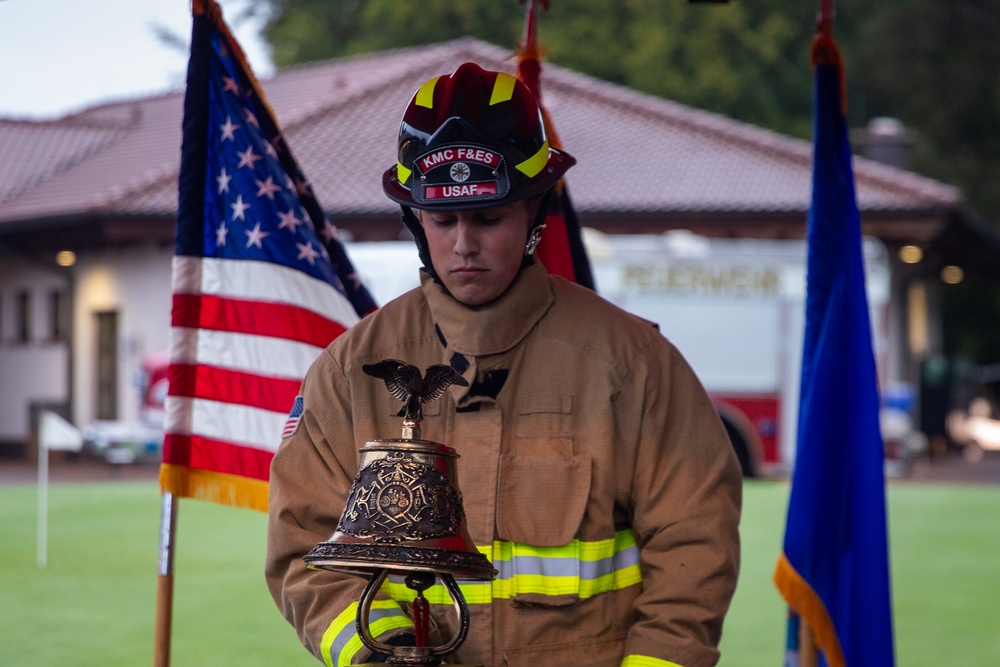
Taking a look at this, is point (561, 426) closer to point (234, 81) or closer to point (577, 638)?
point (577, 638)

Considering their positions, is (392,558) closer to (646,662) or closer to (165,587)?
(646,662)

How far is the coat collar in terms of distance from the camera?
2.55 metres

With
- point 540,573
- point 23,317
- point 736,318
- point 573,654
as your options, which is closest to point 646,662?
point 573,654

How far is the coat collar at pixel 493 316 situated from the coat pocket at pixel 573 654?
539mm

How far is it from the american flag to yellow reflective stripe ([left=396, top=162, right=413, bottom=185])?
1.63 metres

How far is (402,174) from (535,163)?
25cm

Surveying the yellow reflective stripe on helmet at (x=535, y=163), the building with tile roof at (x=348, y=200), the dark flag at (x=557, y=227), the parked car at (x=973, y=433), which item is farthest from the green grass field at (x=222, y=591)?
the parked car at (x=973, y=433)

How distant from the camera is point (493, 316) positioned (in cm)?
256

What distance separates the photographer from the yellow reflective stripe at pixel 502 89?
2.60 meters

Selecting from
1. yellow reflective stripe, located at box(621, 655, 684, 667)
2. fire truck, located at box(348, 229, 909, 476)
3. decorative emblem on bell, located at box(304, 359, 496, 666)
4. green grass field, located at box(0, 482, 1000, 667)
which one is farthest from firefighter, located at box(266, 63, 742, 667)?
fire truck, located at box(348, 229, 909, 476)

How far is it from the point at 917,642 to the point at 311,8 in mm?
34303

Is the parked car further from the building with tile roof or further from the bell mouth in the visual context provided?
the bell mouth

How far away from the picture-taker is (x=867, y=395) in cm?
408

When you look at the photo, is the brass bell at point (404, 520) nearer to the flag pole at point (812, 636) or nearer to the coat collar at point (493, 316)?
the coat collar at point (493, 316)
